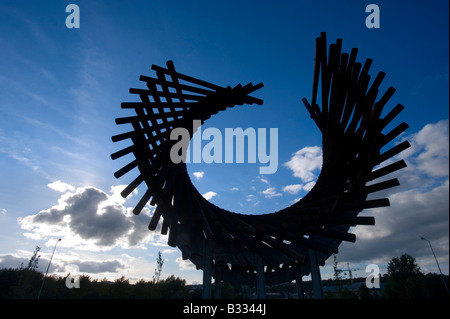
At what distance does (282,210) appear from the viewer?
7.28m

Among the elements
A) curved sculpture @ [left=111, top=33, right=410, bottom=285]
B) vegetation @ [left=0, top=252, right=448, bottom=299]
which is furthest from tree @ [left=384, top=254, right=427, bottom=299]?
curved sculpture @ [left=111, top=33, right=410, bottom=285]

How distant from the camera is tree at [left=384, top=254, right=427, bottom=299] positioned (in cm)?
4750

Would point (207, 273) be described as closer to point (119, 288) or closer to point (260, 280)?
point (260, 280)

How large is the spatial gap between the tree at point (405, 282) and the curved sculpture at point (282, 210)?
187 feet

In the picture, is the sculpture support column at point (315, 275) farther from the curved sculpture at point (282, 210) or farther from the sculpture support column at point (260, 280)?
the sculpture support column at point (260, 280)

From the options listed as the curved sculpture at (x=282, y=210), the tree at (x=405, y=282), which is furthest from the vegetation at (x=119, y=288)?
the curved sculpture at (x=282, y=210)

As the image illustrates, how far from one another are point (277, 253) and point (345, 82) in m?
4.94

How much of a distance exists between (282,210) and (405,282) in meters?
60.0

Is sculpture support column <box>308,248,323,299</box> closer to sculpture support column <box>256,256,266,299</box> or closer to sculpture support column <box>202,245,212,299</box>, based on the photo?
sculpture support column <box>256,256,266,299</box>

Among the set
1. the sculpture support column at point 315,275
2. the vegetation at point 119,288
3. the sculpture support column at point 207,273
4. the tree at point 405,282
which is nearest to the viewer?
the sculpture support column at point 207,273

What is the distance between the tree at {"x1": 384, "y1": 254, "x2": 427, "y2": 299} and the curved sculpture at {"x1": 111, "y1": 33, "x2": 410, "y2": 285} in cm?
5699

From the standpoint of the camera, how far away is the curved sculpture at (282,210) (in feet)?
18.5

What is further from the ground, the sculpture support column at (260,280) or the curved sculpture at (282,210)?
the curved sculpture at (282,210)
